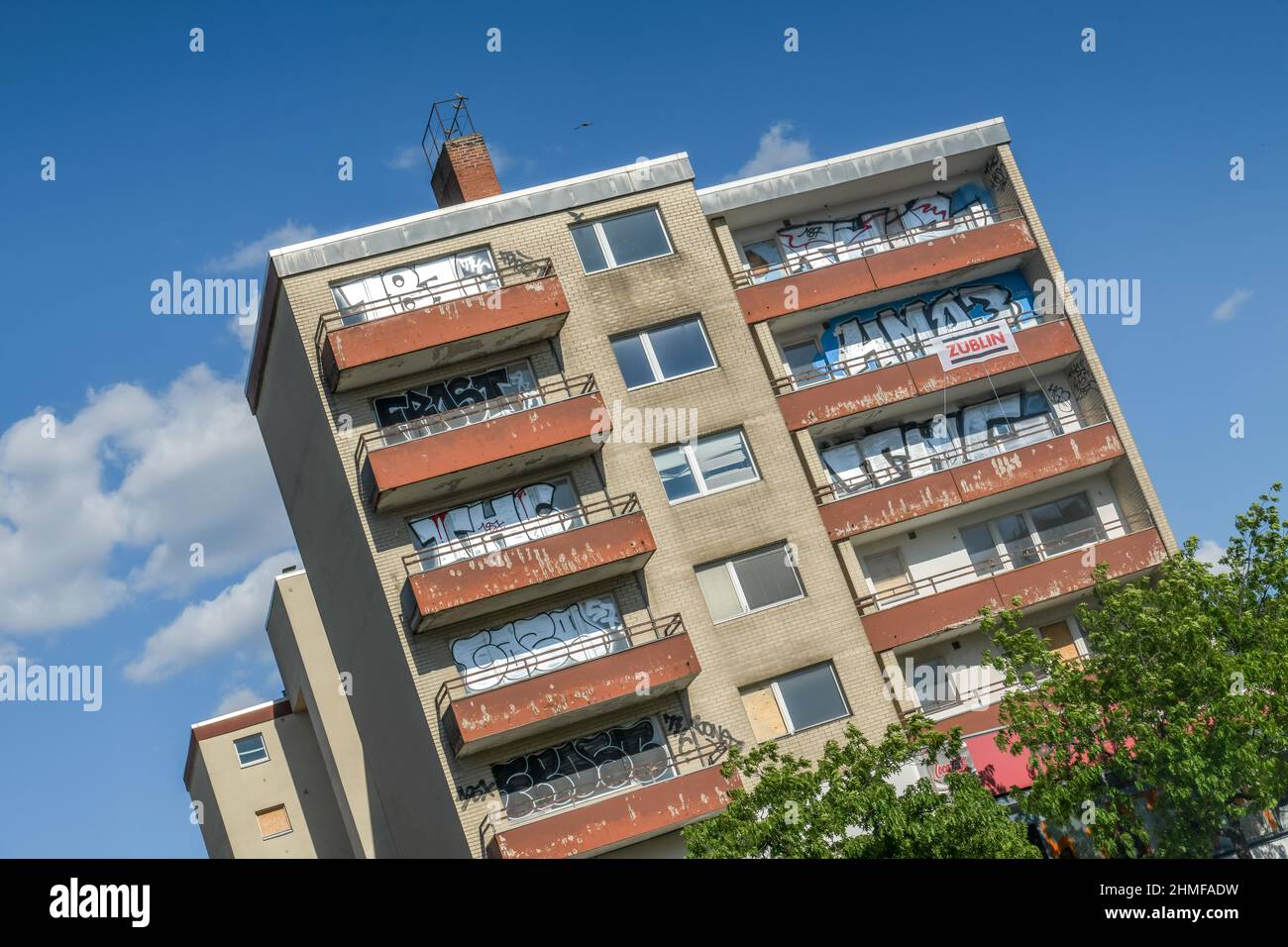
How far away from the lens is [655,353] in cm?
3503

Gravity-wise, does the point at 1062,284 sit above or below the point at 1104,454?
above

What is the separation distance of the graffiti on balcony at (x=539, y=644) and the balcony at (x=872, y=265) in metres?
8.63

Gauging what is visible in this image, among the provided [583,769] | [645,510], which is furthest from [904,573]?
[583,769]

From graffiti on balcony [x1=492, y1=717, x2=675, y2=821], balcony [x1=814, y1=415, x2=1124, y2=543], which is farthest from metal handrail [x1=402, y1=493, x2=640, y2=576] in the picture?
balcony [x1=814, y1=415, x2=1124, y2=543]

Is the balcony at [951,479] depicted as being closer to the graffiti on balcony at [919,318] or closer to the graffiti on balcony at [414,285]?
the graffiti on balcony at [919,318]

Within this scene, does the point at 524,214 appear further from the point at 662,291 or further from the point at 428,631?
the point at 428,631

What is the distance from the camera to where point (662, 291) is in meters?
35.1

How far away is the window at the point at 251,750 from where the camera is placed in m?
53.0

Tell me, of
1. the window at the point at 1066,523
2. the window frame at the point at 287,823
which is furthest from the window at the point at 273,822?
the window at the point at 1066,523

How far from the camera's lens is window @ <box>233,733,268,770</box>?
5300 cm

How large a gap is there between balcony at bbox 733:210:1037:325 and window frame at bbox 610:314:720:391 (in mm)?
1228

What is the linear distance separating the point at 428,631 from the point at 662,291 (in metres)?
10.2

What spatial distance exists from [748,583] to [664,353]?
20.3 feet
